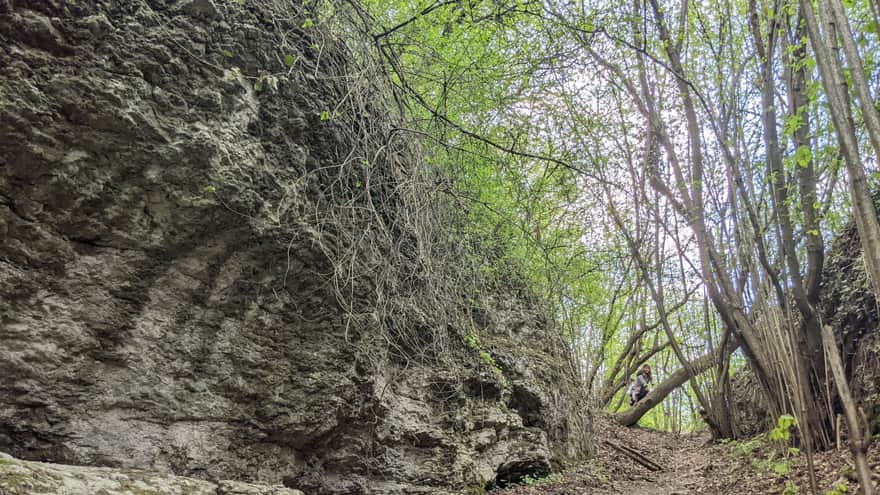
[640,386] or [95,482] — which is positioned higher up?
[640,386]

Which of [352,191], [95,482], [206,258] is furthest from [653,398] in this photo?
[95,482]

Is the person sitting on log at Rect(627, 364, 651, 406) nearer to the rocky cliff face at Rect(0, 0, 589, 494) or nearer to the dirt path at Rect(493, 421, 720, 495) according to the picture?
the dirt path at Rect(493, 421, 720, 495)

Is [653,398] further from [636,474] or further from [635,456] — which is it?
[636,474]

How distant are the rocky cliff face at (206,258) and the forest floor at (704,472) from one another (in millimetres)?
2161

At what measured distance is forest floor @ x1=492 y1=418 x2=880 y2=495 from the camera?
396 centimetres

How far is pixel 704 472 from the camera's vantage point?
6.19 meters

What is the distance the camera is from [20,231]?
250 centimetres

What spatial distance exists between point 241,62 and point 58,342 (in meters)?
2.04

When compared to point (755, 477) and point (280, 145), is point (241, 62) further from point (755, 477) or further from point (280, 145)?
point (755, 477)

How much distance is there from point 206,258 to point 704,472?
6.20 metres

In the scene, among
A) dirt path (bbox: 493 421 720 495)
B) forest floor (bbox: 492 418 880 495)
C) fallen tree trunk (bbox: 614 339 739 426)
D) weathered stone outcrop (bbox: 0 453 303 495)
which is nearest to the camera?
weathered stone outcrop (bbox: 0 453 303 495)

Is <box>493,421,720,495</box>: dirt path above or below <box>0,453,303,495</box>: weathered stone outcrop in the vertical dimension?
above

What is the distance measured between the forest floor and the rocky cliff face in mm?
2161

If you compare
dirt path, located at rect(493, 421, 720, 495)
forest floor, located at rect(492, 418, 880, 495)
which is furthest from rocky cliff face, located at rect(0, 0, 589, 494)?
forest floor, located at rect(492, 418, 880, 495)
